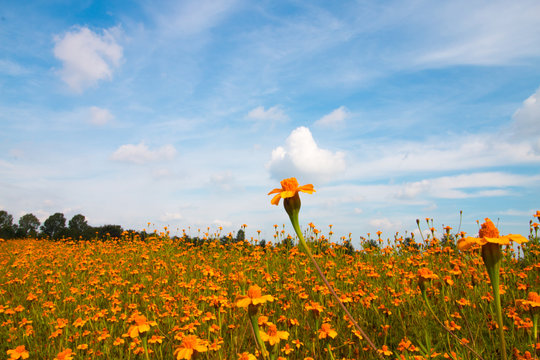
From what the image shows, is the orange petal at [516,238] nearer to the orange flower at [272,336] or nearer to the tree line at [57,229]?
the orange flower at [272,336]

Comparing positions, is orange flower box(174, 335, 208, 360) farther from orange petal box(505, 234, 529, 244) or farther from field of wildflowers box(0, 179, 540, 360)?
orange petal box(505, 234, 529, 244)

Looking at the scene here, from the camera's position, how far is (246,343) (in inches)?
148

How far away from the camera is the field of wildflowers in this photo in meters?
2.67

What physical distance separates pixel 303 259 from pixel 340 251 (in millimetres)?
1077

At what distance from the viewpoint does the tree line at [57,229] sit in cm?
1548

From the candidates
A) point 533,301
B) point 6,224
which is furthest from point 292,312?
point 6,224

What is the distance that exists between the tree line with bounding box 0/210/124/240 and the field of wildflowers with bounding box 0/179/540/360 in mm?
5703

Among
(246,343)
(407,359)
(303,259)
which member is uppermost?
(303,259)

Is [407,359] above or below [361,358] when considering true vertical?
above

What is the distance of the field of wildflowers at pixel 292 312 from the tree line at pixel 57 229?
570cm

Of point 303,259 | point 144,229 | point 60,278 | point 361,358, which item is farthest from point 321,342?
point 144,229

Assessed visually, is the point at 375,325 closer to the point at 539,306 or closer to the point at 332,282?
the point at 332,282

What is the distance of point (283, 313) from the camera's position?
15.5 feet

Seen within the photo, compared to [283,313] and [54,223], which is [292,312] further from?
[54,223]
